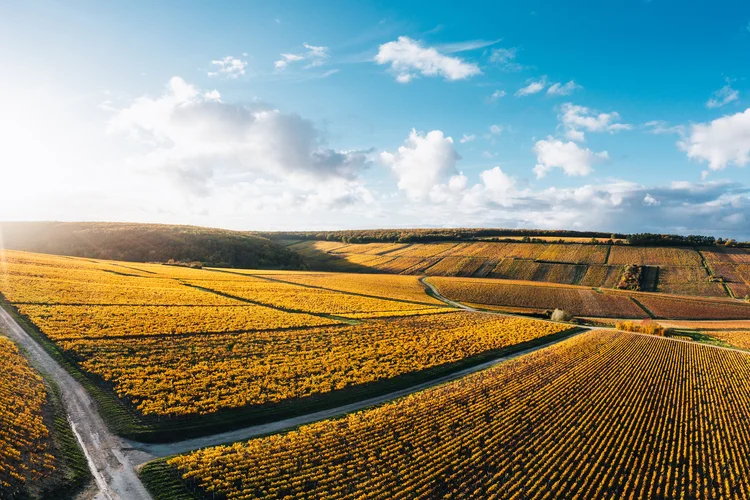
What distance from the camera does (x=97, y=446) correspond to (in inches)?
910

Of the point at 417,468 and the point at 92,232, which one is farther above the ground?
the point at 92,232

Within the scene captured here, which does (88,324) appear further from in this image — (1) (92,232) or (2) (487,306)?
(1) (92,232)

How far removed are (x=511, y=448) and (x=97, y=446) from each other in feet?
90.7

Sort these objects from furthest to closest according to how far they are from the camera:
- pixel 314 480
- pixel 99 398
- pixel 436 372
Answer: pixel 436 372
pixel 99 398
pixel 314 480

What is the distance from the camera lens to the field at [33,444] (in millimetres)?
18766

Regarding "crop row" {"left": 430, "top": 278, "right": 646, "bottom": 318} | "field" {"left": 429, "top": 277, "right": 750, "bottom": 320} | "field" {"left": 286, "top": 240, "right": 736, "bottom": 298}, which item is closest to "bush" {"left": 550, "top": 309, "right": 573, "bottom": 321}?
"field" {"left": 429, "top": 277, "right": 750, "bottom": 320}

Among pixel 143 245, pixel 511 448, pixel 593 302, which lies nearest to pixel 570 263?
pixel 593 302

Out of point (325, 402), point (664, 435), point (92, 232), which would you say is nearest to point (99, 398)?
point (325, 402)

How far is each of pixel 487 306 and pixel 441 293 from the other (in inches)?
612

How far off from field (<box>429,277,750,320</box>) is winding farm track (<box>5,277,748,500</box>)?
67.3 metres

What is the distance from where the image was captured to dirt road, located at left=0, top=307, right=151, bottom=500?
64.6ft

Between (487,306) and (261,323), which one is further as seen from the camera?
(487,306)

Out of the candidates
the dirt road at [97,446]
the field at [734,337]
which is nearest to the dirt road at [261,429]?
the dirt road at [97,446]

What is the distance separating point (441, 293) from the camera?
10594 cm
